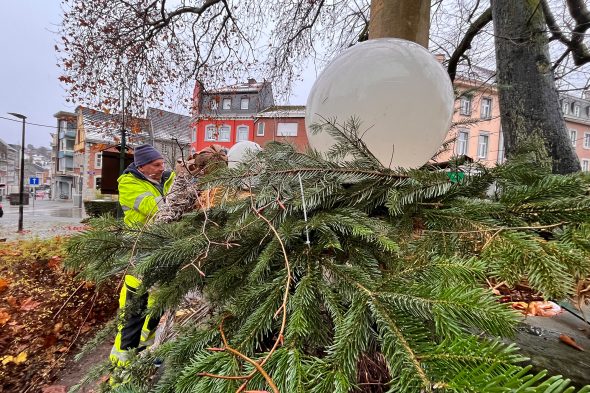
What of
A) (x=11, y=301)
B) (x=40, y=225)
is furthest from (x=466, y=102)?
(x=40, y=225)

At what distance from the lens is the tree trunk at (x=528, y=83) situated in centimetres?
230

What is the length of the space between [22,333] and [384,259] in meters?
4.05

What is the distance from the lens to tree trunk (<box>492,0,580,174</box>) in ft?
7.55

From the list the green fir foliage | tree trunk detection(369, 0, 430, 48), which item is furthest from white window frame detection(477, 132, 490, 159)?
the green fir foliage

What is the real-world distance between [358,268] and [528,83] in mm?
2753

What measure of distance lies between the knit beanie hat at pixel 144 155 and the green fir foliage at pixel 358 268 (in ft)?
6.29

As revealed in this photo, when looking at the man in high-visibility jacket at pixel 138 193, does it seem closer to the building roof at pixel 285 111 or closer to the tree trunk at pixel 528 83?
the building roof at pixel 285 111

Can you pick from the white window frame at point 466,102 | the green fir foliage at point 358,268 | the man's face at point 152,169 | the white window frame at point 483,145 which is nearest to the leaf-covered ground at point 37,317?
the man's face at point 152,169

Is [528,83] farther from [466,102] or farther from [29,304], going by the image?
[29,304]

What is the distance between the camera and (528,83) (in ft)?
7.78

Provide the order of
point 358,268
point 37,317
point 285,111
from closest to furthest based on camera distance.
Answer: point 358,268, point 37,317, point 285,111

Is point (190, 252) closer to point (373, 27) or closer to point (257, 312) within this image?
point (257, 312)

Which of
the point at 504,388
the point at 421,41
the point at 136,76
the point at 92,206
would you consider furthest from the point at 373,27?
the point at 92,206

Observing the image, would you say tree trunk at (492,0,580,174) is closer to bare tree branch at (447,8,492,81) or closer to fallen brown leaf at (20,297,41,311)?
bare tree branch at (447,8,492,81)
